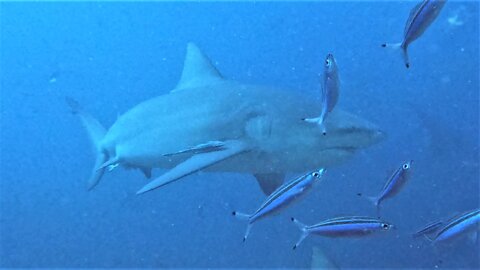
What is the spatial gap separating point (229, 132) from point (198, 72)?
1085 millimetres

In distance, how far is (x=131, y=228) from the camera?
33.9 feet

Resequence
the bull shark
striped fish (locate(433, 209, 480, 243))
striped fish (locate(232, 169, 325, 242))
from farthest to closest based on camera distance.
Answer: the bull shark, striped fish (locate(433, 209, 480, 243)), striped fish (locate(232, 169, 325, 242))

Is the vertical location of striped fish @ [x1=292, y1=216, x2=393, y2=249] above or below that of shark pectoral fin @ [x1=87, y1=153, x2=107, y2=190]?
above

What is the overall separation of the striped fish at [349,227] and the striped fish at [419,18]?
3.20 feet

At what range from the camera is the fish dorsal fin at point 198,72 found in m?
4.68

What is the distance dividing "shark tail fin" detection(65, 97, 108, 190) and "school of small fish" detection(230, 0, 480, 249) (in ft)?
8.84

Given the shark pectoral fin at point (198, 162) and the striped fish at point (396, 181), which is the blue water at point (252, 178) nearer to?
the striped fish at point (396, 181)

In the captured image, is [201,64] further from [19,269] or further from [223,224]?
[19,269]

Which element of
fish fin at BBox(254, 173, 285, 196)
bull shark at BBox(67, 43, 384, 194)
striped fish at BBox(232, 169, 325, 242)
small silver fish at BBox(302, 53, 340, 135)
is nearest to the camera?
small silver fish at BBox(302, 53, 340, 135)

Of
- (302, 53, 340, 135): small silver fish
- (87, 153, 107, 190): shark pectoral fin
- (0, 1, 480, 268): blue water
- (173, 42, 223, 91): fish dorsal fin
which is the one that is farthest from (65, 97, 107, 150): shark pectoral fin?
(0, 1, 480, 268): blue water

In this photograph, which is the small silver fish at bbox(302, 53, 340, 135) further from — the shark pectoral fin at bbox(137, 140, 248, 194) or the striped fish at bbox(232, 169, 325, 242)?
the shark pectoral fin at bbox(137, 140, 248, 194)

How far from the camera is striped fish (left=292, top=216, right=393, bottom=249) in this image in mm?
2889

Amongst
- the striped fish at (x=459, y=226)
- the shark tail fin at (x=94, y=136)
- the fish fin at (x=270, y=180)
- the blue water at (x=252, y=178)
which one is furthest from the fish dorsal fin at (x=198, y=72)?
the blue water at (x=252, y=178)

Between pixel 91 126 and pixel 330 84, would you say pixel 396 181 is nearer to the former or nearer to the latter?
pixel 330 84
